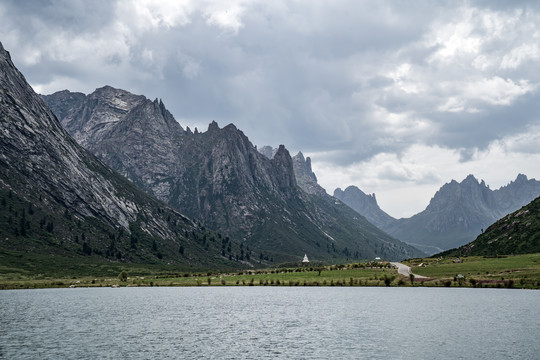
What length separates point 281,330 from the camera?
66250 mm

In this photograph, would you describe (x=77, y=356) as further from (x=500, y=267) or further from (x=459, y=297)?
(x=500, y=267)

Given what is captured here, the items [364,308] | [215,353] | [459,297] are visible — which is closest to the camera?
[215,353]

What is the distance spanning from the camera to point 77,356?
4812 centimetres

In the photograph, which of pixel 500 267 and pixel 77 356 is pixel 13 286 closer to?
pixel 77 356

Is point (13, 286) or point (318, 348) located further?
point (13, 286)

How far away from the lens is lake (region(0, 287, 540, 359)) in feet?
165

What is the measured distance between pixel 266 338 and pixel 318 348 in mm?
9408

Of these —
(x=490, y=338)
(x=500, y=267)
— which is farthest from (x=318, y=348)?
(x=500, y=267)

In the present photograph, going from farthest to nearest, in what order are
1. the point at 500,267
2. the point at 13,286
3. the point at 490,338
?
the point at 13,286 → the point at 500,267 → the point at 490,338

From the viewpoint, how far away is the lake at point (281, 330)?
5025cm

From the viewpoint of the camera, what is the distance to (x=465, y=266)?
176625 millimetres

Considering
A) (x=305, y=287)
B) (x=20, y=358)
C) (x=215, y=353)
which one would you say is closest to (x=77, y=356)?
(x=20, y=358)

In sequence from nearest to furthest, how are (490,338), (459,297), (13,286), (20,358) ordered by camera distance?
(20,358)
(490,338)
(459,297)
(13,286)

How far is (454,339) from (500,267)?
120 meters
